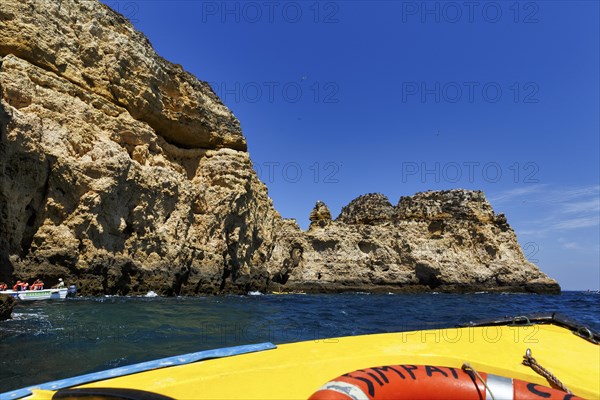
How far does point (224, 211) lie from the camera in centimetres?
2747

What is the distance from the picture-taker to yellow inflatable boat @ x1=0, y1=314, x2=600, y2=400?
219 centimetres

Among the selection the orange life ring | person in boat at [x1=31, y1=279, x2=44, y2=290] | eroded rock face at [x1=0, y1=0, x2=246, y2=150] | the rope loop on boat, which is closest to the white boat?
person in boat at [x1=31, y1=279, x2=44, y2=290]

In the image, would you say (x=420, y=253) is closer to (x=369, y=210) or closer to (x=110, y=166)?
(x=369, y=210)

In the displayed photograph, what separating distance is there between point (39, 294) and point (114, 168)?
301 inches

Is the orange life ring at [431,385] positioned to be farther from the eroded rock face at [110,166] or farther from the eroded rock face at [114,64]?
the eroded rock face at [114,64]

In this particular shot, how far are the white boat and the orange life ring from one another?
17.4 m

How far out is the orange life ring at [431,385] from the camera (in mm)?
2068

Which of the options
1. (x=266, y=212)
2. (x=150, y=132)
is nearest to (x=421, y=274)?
(x=266, y=212)

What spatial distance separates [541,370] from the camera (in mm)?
2766

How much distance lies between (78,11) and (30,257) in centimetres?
1495

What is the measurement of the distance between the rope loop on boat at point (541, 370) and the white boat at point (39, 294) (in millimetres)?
17826

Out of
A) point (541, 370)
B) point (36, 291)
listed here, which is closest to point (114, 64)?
point (36, 291)

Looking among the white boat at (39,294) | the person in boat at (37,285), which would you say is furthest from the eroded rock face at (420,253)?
the white boat at (39,294)

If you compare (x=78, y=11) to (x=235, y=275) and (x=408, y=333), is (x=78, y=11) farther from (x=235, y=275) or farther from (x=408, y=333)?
(x=408, y=333)
